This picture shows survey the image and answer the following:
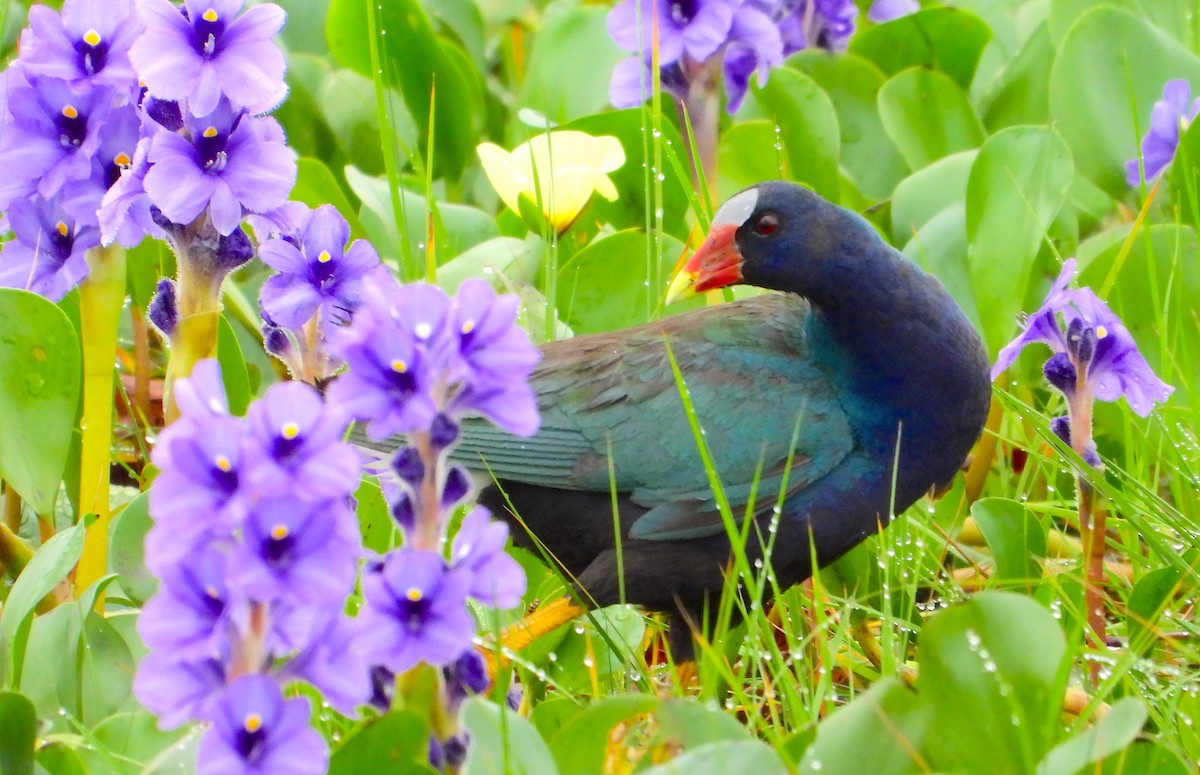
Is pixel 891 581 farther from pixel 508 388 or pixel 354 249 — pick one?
pixel 508 388

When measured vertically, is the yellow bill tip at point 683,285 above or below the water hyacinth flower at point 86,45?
below

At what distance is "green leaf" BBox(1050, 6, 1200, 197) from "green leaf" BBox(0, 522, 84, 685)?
2.07 metres

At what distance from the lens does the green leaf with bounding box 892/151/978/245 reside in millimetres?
2916

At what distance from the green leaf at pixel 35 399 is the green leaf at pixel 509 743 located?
0.83m

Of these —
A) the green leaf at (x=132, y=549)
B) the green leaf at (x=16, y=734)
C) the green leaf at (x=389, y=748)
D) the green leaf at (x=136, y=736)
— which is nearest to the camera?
the green leaf at (x=389, y=748)

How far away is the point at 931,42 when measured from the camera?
3.48 metres

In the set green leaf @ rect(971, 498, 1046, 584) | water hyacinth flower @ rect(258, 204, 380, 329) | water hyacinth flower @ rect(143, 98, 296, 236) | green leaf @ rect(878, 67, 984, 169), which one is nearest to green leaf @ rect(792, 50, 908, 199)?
green leaf @ rect(878, 67, 984, 169)

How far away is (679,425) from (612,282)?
0.62m

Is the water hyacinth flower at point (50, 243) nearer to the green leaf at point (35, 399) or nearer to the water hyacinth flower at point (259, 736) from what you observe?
the green leaf at point (35, 399)

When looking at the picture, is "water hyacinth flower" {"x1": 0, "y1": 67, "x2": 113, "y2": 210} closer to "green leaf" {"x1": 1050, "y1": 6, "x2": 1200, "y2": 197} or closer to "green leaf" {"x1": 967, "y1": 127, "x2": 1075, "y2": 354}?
"green leaf" {"x1": 967, "y1": 127, "x2": 1075, "y2": 354}

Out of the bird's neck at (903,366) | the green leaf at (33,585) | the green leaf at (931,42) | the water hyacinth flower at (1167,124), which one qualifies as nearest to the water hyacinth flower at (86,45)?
the green leaf at (33,585)

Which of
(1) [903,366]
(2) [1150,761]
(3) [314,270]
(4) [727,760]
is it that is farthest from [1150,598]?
A: (3) [314,270]

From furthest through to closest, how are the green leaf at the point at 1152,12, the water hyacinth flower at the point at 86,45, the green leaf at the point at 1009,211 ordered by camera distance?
the green leaf at the point at 1152,12 < the green leaf at the point at 1009,211 < the water hyacinth flower at the point at 86,45

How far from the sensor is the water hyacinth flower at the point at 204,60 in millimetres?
1618
